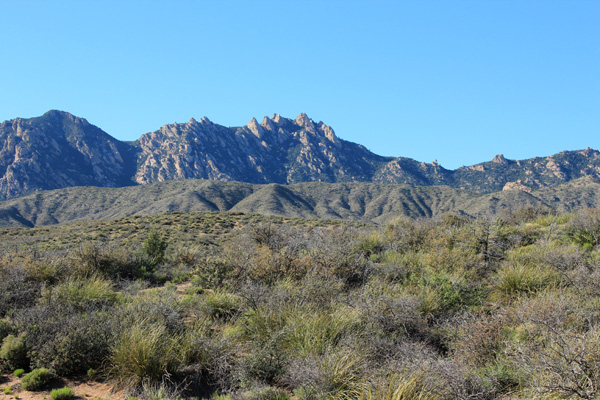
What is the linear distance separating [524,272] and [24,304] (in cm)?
1105

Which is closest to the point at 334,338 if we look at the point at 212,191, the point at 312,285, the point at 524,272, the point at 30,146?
the point at 312,285

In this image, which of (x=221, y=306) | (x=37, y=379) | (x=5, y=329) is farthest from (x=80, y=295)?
(x=221, y=306)

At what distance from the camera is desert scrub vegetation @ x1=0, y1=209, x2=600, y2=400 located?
443 cm

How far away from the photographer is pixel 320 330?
19.0ft

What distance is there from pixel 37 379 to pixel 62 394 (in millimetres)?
611

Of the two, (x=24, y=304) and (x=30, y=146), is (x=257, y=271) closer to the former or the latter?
(x=24, y=304)

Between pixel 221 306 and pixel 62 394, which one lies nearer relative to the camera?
pixel 62 394

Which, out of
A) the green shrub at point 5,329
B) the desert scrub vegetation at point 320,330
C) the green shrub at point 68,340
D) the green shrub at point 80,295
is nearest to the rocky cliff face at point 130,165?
the desert scrub vegetation at point 320,330

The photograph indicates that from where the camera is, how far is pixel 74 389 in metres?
5.30

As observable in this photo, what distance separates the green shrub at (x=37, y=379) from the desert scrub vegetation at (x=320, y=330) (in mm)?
19

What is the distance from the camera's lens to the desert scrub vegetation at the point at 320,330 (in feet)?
14.5

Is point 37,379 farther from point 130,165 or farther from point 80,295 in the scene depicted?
point 130,165

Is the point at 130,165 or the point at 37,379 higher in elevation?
the point at 130,165

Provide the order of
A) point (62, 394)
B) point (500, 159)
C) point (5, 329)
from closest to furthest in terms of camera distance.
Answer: point (62, 394)
point (5, 329)
point (500, 159)
